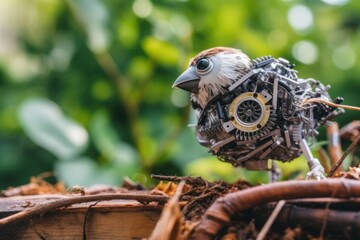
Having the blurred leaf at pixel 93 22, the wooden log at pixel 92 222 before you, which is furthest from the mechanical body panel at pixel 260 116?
the blurred leaf at pixel 93 22

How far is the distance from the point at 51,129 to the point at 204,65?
106cm

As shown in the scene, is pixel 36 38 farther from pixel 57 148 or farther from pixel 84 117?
pixel 57 148

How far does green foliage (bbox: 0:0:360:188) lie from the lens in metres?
1.73

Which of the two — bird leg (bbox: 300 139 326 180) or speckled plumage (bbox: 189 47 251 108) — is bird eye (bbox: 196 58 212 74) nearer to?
speckled plumage (bbox: 189 47 251 108)

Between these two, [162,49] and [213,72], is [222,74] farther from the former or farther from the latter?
[162,49]

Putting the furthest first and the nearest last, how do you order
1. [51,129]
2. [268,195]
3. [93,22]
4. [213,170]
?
1. [93,22]
2. [51,129]
3. [213,170]
4. [268,195]

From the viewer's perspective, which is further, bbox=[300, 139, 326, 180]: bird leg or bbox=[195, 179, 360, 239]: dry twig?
bbox=[300, 139, 326, 180]: bird leg

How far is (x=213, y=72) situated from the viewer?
69 centimetres

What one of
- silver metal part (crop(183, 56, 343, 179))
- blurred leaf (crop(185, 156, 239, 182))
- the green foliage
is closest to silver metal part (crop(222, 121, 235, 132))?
silver metal part (crop(183, 56, 343, 179))

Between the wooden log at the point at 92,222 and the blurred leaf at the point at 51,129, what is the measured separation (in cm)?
102

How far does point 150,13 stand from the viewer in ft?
6.40

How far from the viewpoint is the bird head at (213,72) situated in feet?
2.26

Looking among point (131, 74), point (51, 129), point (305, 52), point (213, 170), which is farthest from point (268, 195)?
point (305, 52)

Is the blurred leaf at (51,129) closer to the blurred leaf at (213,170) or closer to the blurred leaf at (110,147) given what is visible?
the blurred leaf at (110,147)
